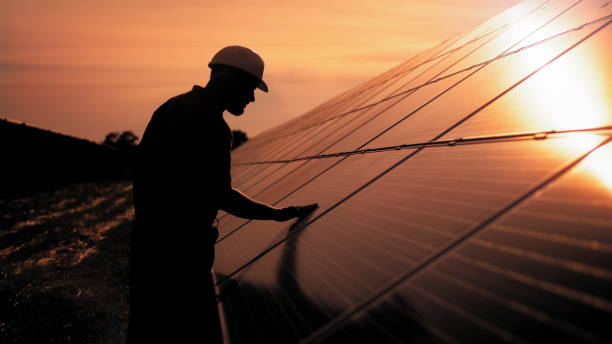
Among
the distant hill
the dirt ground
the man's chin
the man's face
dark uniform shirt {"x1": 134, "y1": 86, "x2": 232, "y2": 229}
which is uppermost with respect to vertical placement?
the distant hill

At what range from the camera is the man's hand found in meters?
3.17

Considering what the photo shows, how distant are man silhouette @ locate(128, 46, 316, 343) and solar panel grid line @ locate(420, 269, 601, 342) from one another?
6.41ft

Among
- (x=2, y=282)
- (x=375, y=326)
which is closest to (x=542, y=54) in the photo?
(x=375, y=326)

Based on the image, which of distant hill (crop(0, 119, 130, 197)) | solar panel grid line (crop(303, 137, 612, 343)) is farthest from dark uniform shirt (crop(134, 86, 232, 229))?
distant hill (crop(0, 119, 130, 197))

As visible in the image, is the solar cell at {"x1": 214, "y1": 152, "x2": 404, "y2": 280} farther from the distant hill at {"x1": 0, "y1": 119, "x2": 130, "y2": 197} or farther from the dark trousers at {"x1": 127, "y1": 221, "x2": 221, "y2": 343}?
the distant hill at {"x1": 0, "y1": 119, "x2": 130, "y2": 197}

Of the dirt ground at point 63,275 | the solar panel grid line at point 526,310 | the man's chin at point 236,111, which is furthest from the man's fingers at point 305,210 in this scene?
the dirt ground at point 63,275

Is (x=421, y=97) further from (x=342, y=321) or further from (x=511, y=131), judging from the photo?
(x=342, y=321)

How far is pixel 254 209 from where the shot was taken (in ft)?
10.5

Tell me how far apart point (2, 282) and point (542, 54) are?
900cm

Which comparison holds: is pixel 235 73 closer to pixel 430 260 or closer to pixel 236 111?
pixel 236 111

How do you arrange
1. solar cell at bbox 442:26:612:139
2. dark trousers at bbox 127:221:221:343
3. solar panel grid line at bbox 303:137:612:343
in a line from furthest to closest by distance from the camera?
dark trousers at bbox 127:221:221:343, solar cell at bbox 442:26:612:139, solar panel grid line at bbox 303:137:612:343

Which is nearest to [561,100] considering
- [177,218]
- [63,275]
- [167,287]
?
[177,218]

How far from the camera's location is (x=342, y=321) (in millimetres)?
1543

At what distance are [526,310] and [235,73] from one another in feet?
9.76
